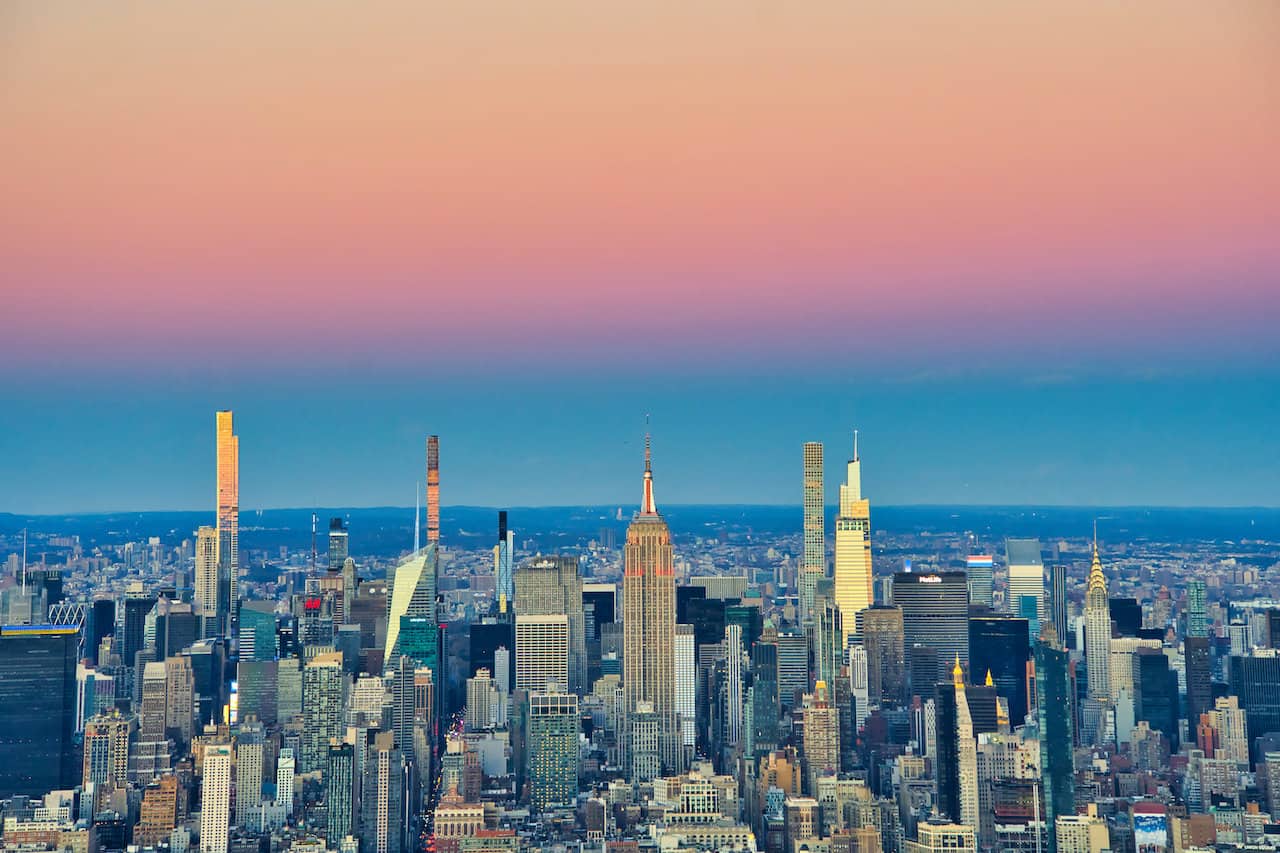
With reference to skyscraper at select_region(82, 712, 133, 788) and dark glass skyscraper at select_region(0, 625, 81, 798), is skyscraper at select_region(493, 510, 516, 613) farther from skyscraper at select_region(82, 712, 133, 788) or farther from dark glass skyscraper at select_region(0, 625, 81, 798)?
dark glass skyscraper at select_region(0, 625, 81, 798)

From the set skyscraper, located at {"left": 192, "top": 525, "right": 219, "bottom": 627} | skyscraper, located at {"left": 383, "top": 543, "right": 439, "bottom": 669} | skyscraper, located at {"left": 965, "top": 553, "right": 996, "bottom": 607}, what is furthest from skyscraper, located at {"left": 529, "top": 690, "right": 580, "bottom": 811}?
skyscraper, located at {"left": 965, "top": 553, "right": 996, "bottom": 607}

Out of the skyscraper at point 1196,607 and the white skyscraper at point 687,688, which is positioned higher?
the skyscraper at point 1196,607

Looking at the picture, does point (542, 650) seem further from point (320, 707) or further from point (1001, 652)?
point (1001, 652)

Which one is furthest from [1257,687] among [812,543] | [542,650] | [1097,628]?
[542,650]

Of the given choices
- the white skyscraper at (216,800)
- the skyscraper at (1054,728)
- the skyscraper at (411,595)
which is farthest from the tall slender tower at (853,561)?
the white skyscraper at (216,800)

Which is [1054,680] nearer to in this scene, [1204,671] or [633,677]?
[1204,671]

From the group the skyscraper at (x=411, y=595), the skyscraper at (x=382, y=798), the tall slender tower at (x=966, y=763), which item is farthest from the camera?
the skyscraper at (x=411, y=595)

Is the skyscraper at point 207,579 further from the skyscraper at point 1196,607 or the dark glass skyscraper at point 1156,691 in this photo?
the skyscraper at point 1196,607
